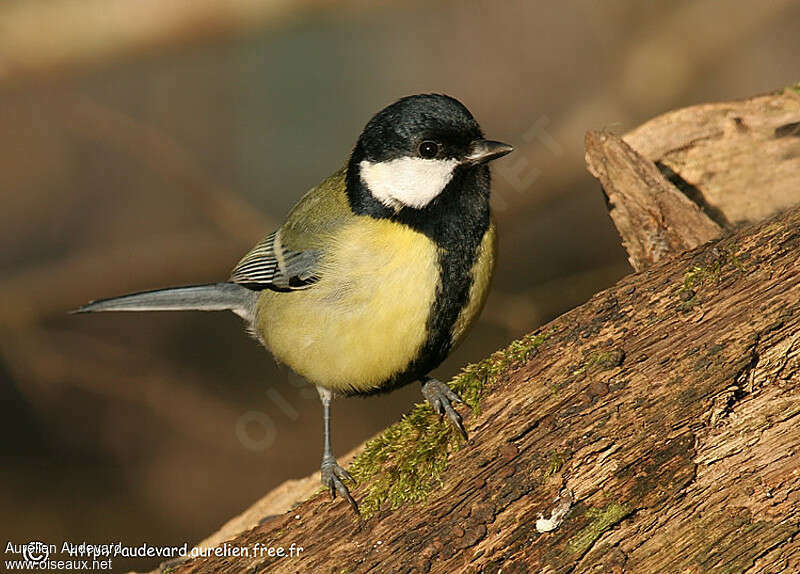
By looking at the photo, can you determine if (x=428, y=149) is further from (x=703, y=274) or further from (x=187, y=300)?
(x=187, y=300)

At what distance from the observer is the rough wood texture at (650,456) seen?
7.75 ft

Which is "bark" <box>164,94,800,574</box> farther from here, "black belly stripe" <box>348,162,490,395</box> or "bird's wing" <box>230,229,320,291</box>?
"bird's wing" <box>230,229,320,291</box>

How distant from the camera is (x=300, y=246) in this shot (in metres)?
3.36

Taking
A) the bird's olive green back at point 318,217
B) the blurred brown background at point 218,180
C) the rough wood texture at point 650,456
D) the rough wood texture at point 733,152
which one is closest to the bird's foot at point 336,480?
the rough wood texture at point 650,456

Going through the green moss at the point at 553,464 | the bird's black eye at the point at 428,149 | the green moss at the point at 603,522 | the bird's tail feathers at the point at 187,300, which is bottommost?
the green moss at the point at 603,522

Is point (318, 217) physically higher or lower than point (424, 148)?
higher

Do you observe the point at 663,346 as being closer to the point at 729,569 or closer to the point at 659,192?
the point at 729,569

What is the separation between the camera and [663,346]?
8.25 feet

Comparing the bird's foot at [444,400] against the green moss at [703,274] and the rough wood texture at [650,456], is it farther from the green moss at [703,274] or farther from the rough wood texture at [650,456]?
the green moss at [703,274]

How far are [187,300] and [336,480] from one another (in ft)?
4.69

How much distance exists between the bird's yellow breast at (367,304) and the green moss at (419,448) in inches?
10.0

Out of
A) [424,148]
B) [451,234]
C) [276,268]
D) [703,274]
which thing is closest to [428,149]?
[424,148]

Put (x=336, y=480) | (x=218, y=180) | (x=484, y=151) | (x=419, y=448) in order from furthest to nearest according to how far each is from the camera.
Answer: (x=218, y=180) < (x=484, y=151) < (x=336, y=480) < (x=419, y=448)

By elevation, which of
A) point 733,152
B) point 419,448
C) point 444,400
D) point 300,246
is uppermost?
point 300,246
